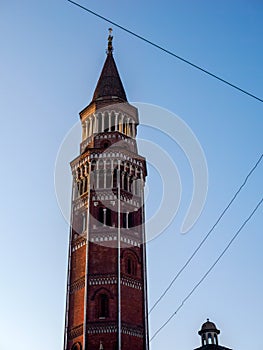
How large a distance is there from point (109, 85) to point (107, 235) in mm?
12700

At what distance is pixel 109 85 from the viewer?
4116cm

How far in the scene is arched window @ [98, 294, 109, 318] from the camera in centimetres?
3114

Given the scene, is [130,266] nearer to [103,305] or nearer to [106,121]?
[103,305]

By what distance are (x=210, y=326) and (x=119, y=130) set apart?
52.3ft

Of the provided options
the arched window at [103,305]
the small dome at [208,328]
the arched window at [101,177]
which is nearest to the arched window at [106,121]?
the arched window at [101,177]

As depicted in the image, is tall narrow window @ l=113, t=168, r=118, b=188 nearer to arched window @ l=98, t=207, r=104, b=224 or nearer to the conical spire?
arched window @ l=98, t=207, r=104, b=224

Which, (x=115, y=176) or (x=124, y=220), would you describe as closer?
(x=124, y=220)

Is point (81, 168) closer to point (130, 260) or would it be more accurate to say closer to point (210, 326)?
point (130, 260)

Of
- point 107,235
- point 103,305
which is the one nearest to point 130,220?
point 107,235

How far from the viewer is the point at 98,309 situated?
1232 inches

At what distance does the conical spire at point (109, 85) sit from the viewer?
132 feet

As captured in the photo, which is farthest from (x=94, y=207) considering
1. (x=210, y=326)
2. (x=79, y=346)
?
(x=210, y=326)

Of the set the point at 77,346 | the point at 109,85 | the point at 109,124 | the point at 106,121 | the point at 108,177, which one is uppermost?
the point at 109,85

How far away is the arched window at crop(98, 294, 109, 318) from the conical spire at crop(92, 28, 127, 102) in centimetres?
1465
